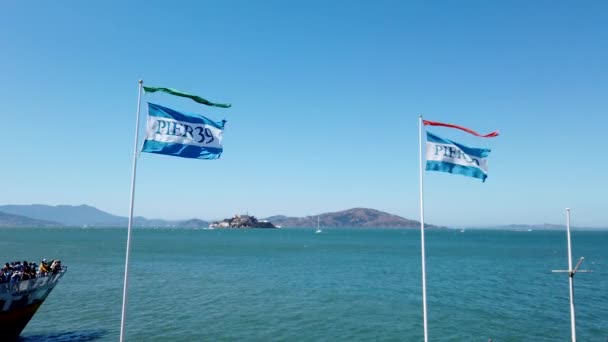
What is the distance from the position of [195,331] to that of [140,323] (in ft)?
15.2

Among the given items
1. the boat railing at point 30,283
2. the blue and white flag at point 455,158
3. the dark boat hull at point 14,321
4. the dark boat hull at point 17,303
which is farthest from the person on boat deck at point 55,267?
the blue and white flag at point 455,158

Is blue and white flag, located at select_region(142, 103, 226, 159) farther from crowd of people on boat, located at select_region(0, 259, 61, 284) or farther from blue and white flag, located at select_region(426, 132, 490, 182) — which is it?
crowd of people on boat, located at select_region(0, 259, 61, 284)

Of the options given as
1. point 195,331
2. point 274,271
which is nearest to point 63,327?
point 195,331

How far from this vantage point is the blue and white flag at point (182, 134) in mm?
14219

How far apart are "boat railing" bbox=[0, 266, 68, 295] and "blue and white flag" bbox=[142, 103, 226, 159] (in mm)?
14801

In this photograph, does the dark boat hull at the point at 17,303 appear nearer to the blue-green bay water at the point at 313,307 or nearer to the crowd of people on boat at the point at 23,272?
the crowd of people on boat at the point at 23,272

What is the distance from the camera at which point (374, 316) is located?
3111 centimetres

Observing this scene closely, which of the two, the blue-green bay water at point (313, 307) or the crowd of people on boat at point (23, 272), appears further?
the blue-green bay water at point (313, 307)

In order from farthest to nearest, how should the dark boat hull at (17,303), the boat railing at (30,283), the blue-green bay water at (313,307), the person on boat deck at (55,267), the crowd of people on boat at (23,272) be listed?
the person on boat deck at (55,267), the blue-green bay water at (313,307), the crowd of people on boat at (23,272), the dark boat hull at (17,303), the boat railing at (30,283)

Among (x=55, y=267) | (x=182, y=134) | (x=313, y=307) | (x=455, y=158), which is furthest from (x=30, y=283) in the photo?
(x=455, y=158)

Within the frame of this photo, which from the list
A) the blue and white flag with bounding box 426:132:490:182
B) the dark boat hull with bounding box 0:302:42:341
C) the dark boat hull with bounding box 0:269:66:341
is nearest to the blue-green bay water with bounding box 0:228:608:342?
the dark boat hull with bounding box 0:302:42:341

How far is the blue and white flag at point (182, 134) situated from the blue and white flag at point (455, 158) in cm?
806

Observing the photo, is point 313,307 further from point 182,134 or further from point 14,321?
point 182,134

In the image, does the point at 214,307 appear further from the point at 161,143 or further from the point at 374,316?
the point at 161,143
